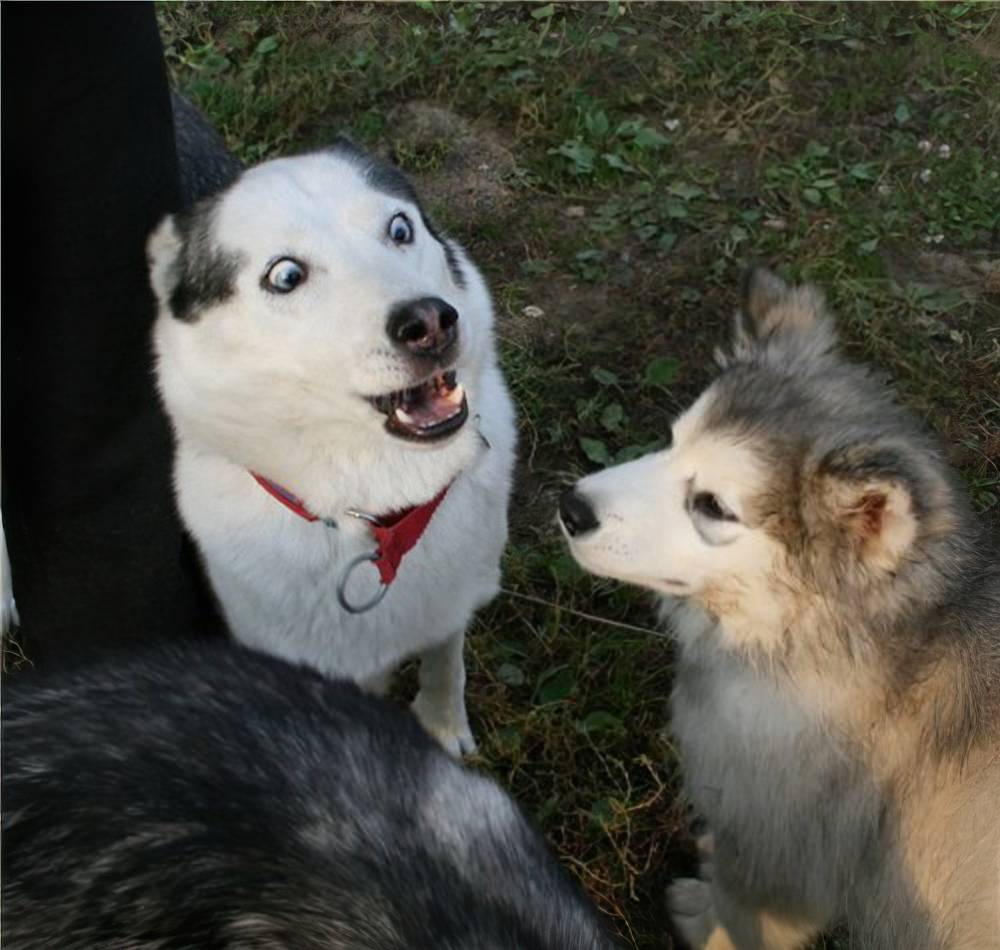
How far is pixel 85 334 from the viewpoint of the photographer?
221cm

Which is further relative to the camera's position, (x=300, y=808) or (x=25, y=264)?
(x=25, y=264)

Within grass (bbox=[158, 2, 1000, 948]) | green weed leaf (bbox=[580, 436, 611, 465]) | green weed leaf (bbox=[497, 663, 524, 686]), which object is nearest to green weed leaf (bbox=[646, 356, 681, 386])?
grass (bbox=[158, 2, 1000, 948])

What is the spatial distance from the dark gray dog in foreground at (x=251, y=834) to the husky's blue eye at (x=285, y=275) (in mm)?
861

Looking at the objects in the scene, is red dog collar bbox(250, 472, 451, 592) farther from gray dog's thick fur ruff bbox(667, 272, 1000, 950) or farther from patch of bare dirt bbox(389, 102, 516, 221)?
patch of bare dirt bbox(389, 102, 516, 221)

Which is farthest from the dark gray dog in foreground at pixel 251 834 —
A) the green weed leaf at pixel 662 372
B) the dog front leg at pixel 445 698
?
the green weed leaf at pixel 662 372

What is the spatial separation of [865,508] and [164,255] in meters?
1.48

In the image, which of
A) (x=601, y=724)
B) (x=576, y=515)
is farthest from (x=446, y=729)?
(x=576, y=515)

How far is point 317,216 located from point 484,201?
2.03 meters

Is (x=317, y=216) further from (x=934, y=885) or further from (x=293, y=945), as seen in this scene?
(x=934, y=885)

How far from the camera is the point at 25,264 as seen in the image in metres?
2.08

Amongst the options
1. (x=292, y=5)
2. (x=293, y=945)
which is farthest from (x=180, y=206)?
(x=292, y=5)

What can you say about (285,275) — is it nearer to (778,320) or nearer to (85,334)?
(85,334)

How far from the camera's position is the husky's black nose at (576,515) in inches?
89.0

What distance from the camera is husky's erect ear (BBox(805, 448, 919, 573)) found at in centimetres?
186
